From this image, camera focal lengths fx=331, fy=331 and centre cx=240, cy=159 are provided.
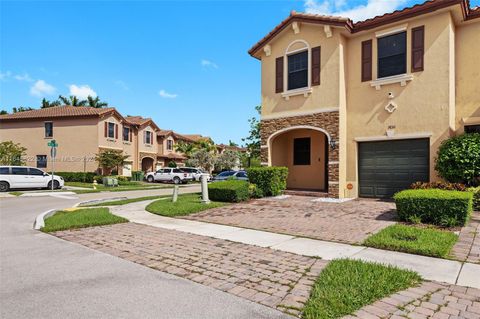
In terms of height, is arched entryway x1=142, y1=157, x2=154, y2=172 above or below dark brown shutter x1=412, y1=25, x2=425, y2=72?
below

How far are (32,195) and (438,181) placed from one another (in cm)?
2068

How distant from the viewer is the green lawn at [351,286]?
3809 mm

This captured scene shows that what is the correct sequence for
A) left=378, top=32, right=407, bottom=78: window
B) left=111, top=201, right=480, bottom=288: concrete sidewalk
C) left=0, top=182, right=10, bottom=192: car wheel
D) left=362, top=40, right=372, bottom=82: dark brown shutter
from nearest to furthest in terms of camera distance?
left=111, top=201, right=480, bottom=288: concrete sidewalk
left=378, top=32, right=407, bottom=78: window
left=362, top=40, right=372, bottom=82: dark brown shutter
left=0, top=182, right=10, bottom=192: car wheel

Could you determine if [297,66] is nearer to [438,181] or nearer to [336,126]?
[336,126]

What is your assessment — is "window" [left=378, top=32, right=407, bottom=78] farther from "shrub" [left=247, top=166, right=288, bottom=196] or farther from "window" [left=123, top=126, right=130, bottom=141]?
"window" [left=123, top=126, right=130, bottom=141]

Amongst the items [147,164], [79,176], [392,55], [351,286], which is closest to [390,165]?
[392,55]

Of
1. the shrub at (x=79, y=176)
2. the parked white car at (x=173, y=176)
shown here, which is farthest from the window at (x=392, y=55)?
the shrub at (x=79, y=176)

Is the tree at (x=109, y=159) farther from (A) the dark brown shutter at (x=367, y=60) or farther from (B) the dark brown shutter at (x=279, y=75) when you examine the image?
(A) the dark brown shutter at (x=367, y=60)

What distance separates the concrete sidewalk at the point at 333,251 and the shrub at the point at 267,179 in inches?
228

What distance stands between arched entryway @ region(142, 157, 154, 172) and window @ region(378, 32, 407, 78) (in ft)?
111

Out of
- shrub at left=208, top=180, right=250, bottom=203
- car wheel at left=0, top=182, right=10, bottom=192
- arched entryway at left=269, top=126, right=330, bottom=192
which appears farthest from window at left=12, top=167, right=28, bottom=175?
arched entryway at left=269, top=126, right=330, bottom=192

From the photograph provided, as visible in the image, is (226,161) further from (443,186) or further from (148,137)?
(443,186)

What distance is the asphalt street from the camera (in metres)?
3.88

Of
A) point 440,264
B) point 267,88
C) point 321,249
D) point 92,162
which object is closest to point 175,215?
point 321,249
